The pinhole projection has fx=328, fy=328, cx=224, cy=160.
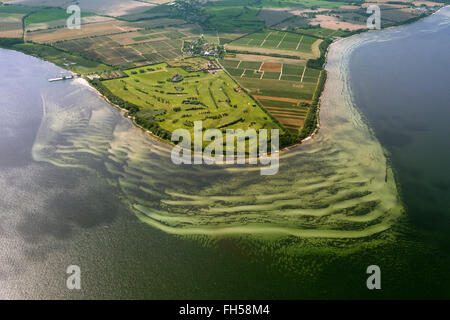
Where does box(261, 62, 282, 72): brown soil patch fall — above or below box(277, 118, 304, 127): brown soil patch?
above

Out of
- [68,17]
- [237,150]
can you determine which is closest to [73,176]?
[237,150]

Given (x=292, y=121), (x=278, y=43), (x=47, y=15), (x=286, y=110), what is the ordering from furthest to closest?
(x=47, y=15) → (x=278, y=43) → (x=286, y=110) → (x=292, y=121)

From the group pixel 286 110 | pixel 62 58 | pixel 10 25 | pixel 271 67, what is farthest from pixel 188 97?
pixel 10 25

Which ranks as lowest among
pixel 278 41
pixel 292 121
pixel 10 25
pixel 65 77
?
pixel 292 121

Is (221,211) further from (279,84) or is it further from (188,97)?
(279,84)

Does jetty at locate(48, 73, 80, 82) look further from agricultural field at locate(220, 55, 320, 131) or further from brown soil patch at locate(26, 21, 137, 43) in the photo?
agricultural field at locate(220, 55, 320, 131)

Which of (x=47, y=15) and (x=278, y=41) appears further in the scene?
(x=47, y=15)

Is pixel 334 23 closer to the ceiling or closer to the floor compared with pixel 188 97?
closer to the ceiling

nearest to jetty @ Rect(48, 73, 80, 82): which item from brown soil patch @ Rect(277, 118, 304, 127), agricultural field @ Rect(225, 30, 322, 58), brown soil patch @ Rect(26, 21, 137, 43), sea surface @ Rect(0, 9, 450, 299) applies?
sea surface @ Rect(0, 9, 450, 299)
